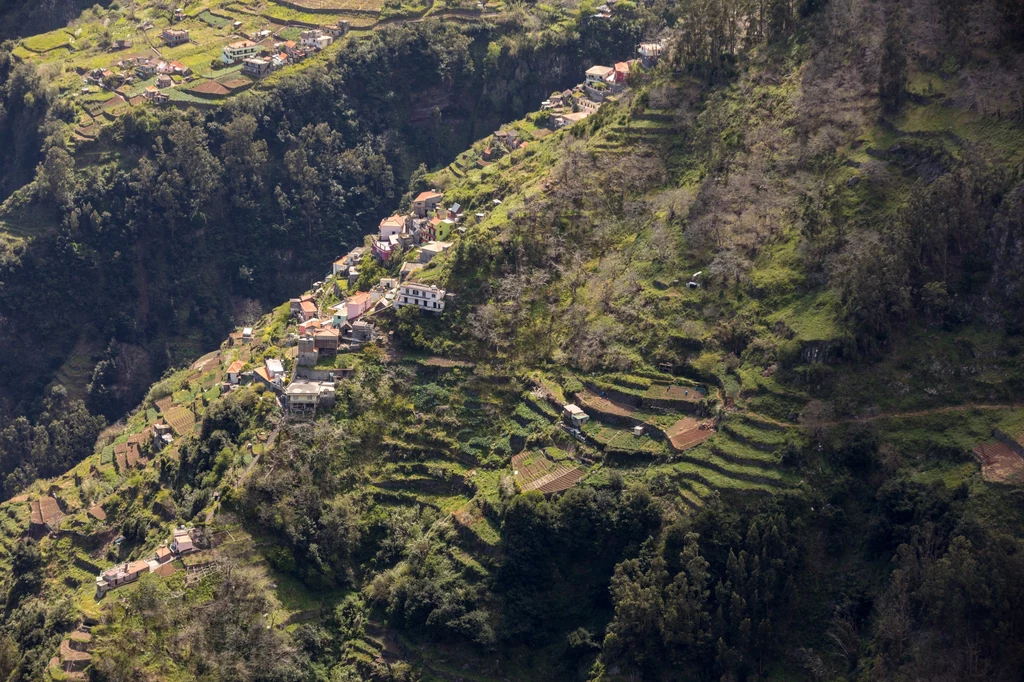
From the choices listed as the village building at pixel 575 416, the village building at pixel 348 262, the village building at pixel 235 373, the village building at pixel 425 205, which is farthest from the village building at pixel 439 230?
the village building at pixel 575 416

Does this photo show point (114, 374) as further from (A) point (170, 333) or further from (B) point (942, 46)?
(B) point (942, 46)

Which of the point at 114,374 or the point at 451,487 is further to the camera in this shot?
the point at 114,374

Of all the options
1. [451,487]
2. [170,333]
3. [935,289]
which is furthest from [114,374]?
[935,289]

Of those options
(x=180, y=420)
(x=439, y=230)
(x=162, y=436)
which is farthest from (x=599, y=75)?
(x=162, y=436)

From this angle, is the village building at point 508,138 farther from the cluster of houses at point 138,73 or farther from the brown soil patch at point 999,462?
the brown soil patch at point 999,462

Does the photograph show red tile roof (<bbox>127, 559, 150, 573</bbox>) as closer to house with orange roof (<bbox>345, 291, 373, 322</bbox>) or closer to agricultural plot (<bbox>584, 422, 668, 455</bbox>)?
house with orange roof (<bbox>345, 291, 373, 322</bbox>)

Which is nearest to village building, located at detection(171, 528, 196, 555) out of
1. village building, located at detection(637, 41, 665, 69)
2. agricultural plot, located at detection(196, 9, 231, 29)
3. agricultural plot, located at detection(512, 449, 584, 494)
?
agricultural plot, located at detection(512, 449, 584, 494)

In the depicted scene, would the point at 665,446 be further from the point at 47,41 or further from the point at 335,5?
the point at 47,41
